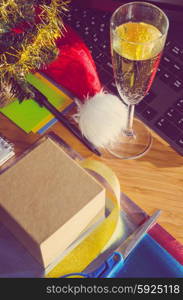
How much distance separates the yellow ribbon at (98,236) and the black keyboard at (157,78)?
12 centimetres

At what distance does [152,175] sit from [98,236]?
13 cm

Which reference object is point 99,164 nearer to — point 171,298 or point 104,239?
point 104,239

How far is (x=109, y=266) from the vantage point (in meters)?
0.52

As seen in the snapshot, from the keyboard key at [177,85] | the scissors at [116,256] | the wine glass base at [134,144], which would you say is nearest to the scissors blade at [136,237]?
the scissors at [116,256]

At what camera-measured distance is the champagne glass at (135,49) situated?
21.3 inches

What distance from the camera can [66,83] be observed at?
0.71 meters

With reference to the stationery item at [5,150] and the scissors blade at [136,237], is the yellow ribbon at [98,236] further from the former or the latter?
the stationery item at [5,150]

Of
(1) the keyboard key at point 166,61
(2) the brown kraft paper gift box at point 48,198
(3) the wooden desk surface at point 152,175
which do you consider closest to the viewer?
(2) the brown kraft paper gift box at point 48,198

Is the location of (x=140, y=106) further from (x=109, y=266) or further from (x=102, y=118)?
(x=109, y=266)

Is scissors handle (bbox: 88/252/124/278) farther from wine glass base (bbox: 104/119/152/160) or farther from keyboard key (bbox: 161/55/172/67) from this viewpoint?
keyboard key (bbox: 161/55/172/67)

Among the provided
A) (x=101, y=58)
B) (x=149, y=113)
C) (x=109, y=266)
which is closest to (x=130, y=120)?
(x=149, y=113)

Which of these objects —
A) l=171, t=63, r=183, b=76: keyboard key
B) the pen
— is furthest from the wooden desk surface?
l=171, t=63, r=183, b=76: keyboard key

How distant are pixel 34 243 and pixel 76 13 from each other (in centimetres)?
48

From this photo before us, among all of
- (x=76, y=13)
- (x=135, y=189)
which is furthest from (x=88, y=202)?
(x=76, y=13)
